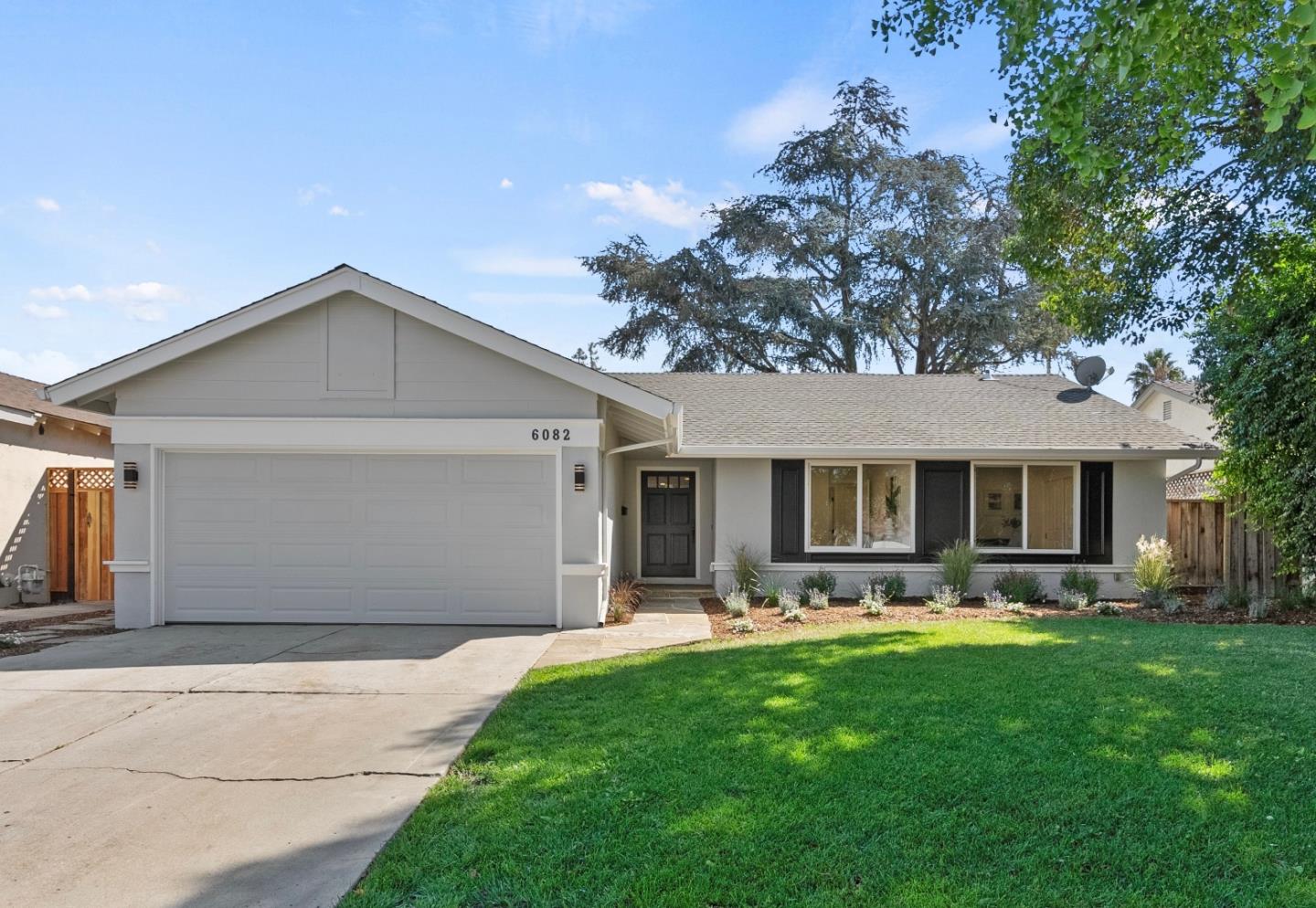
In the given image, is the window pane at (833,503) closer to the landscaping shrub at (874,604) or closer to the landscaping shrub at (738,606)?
the landscaping shrub at (874,604)

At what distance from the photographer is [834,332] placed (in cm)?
2600

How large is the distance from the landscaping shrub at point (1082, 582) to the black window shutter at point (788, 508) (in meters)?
4.01

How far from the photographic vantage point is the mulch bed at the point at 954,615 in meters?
9.76

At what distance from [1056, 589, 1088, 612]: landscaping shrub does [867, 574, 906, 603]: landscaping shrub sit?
2185 millimetres

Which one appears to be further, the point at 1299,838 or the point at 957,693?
the point at 957,693

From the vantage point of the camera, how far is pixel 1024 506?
41.8 feet

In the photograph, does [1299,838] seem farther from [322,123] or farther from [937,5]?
[322,123]

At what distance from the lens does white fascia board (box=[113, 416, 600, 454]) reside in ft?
30.6

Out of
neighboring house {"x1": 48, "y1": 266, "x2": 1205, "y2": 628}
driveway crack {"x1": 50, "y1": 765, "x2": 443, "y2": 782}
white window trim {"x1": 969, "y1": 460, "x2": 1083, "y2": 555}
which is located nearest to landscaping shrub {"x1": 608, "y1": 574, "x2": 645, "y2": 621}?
neighboring house {"x1": 48, "y1": 266, "x2": 1205, "y2": 628}

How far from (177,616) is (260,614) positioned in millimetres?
980

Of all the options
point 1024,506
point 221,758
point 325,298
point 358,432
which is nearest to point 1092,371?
point 1024,506

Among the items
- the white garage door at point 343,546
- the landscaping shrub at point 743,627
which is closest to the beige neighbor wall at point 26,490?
the white garage door at point 343,546

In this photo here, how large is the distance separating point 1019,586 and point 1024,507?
1493 millimetres

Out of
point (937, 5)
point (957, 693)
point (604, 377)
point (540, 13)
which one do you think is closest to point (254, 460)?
point (604, 377)
